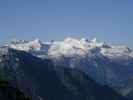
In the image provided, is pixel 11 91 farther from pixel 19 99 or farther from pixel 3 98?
pixel 19 99

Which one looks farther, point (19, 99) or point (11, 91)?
point (11, 91)

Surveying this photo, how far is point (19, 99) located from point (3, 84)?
15.8ft

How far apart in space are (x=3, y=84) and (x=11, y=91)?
298 centimetres

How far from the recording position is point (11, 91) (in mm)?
70812

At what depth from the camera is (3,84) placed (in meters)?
68.2

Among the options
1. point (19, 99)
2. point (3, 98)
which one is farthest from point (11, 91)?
point (19, 99)

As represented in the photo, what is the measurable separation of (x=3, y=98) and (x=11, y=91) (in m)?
1.76

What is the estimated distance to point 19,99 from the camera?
6469 centimetres

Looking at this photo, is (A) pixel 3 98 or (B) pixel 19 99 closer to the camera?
(B) pixel 19 99

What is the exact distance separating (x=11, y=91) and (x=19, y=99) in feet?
21.1

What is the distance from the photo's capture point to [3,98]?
69812 mm
